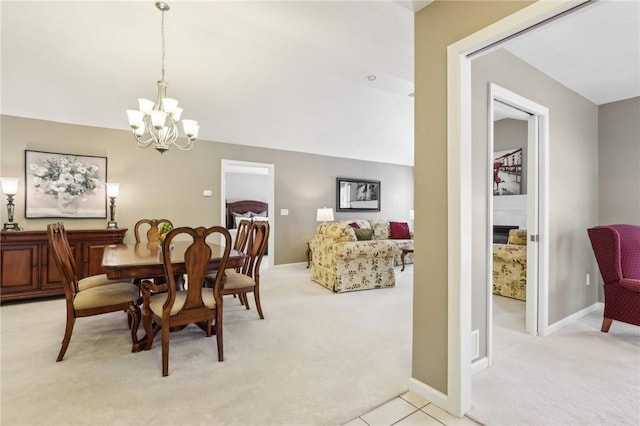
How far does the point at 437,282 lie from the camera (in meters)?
1.74

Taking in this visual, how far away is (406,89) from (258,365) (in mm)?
3782

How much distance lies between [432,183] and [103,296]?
8.38 ft

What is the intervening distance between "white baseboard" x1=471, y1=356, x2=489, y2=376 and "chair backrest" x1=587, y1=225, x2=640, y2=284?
161 cm

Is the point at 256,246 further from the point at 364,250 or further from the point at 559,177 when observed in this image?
the point at 559,177

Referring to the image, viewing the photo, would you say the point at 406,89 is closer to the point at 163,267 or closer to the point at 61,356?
the point at 163,267

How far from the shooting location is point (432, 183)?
1.77m

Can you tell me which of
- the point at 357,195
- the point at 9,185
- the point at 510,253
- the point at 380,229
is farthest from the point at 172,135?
the point at 380,229

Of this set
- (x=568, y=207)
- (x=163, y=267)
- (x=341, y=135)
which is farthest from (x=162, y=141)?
(x=568, y=207)

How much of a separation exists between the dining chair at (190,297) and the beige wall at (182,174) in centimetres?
281

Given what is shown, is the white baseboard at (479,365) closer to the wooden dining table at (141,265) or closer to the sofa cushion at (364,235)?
the wooden dining table at (141,265)

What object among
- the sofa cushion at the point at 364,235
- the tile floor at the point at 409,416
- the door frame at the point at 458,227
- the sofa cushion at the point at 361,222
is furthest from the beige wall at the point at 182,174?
the door frame at the point at 458,227

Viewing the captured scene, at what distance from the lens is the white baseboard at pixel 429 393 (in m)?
1.68

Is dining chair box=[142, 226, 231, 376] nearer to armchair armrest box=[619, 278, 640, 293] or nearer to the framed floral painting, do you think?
the framed floral painting

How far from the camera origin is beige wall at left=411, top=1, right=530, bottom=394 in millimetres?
1702
